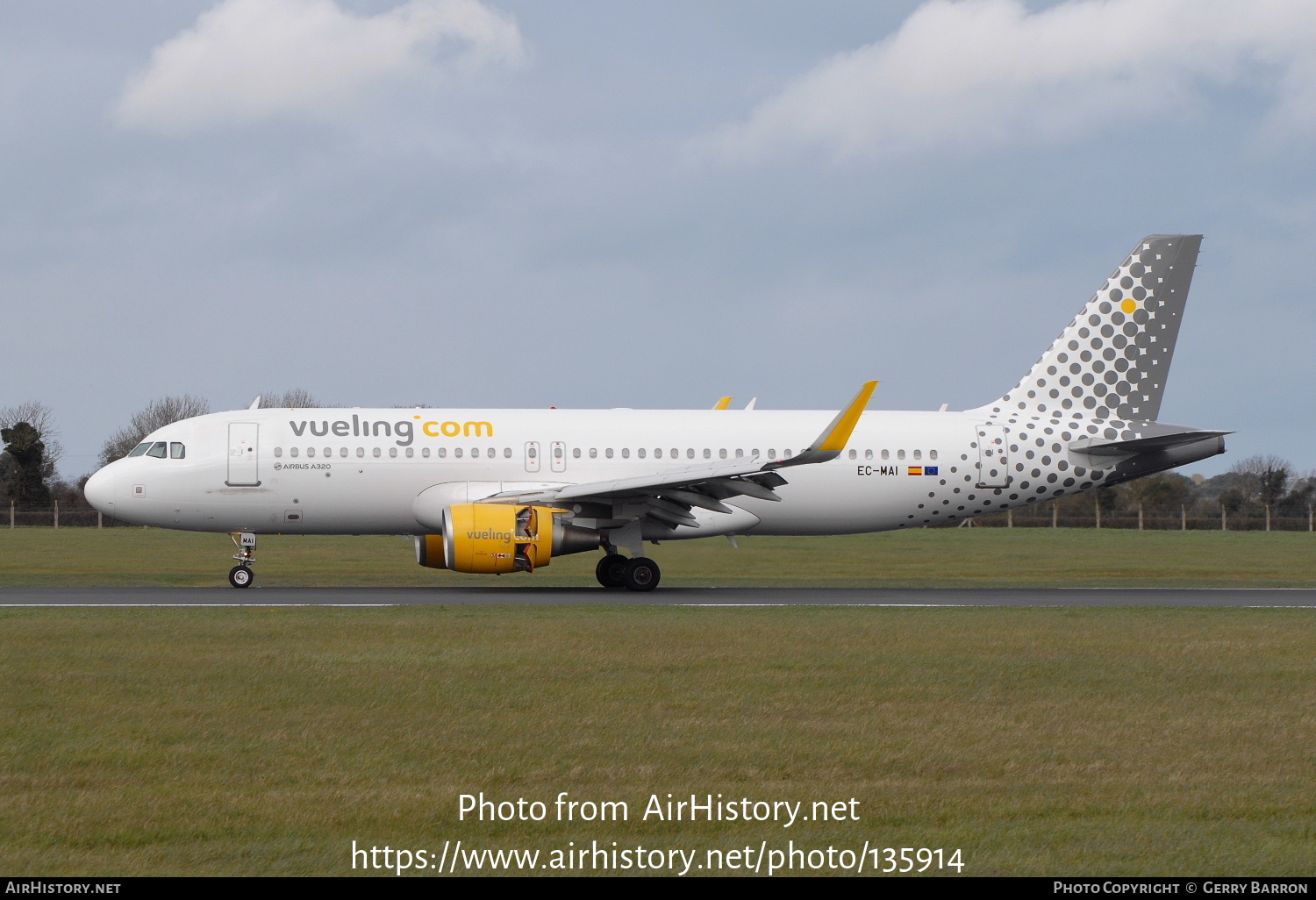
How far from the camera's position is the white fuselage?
24906mm

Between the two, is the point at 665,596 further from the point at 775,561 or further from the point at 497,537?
the point at 775,561

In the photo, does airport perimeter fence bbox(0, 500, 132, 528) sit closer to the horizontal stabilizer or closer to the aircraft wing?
the aircraft wing

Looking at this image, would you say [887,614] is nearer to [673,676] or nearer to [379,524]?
[673,676]

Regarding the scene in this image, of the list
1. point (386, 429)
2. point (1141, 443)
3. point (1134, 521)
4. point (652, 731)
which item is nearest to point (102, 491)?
point (386, 429)

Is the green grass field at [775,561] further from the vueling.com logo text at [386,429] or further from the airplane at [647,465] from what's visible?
the vueling.com logo text at [386,429]

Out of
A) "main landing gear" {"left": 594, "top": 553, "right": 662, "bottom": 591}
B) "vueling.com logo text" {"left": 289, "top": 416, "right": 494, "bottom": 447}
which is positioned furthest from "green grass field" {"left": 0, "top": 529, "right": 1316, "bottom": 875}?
"vueling.com logo text" {"left": 289, "top": 416, "right": 494, "bottom": 447}

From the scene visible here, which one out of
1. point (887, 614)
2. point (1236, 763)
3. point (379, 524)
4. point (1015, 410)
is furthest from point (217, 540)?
point (1236, 763)

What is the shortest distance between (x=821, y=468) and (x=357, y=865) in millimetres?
20543

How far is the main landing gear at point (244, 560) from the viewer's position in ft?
79.5

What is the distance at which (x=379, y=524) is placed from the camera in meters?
25.4

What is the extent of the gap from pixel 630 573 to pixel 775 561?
8.58m

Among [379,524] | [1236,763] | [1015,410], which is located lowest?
[1236,763]

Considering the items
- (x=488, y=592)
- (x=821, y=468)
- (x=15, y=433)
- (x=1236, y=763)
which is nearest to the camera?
(x=1236, y=763)

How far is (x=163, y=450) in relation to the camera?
25156mm
